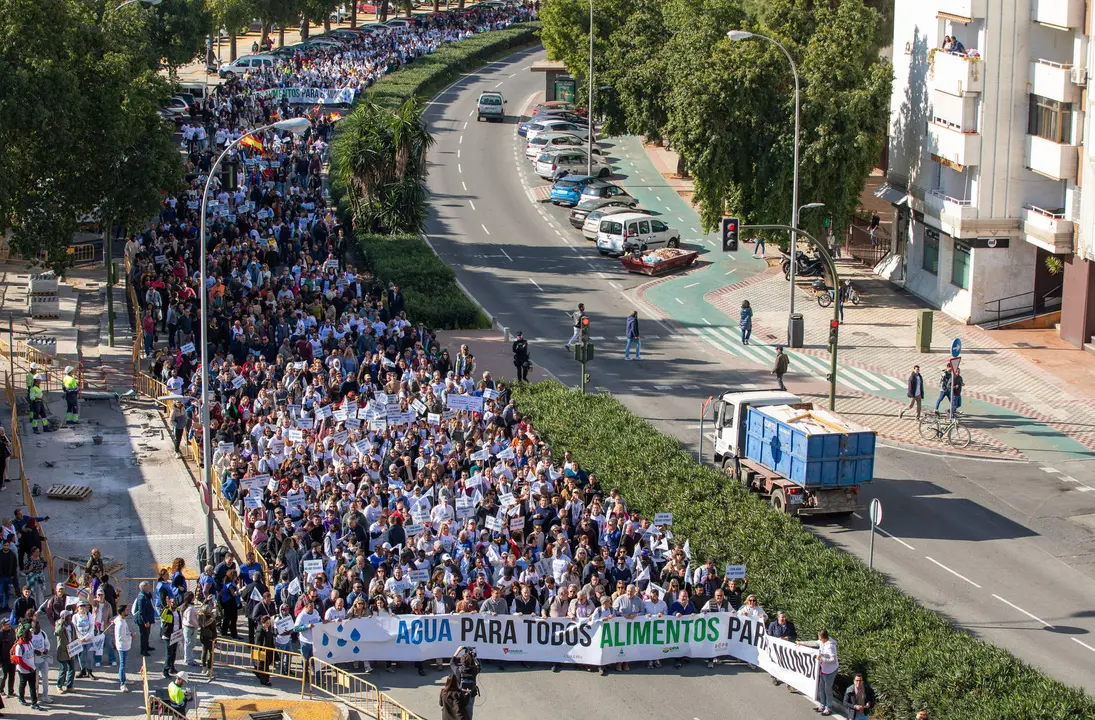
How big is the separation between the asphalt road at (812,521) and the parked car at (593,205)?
640 mm

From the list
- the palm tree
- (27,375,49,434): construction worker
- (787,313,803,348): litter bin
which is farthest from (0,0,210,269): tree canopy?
(787,313,803,348): litter bin

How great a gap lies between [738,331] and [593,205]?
49.2 ft

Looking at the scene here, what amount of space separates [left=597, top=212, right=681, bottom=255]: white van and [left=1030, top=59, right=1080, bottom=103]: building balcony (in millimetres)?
14968

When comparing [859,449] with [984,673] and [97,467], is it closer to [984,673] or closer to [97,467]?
[984,673]

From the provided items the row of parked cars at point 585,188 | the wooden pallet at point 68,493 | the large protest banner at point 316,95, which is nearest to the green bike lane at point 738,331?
the row of parked cars at point 585,188

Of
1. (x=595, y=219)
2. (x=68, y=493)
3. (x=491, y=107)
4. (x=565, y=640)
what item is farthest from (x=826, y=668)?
(x=491, y=107)

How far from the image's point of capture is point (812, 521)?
3362 centimetres

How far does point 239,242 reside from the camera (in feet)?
158

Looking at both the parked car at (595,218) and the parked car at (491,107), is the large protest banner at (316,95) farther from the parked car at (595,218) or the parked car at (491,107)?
the parked car at (595,218)

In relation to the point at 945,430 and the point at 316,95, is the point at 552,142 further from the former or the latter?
the point at 945,430

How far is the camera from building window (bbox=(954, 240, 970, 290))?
4953 cm

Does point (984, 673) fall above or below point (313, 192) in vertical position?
below

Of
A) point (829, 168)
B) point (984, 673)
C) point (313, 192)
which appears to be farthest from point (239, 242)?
point (984, 673)

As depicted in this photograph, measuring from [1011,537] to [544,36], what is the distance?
2282 inches
